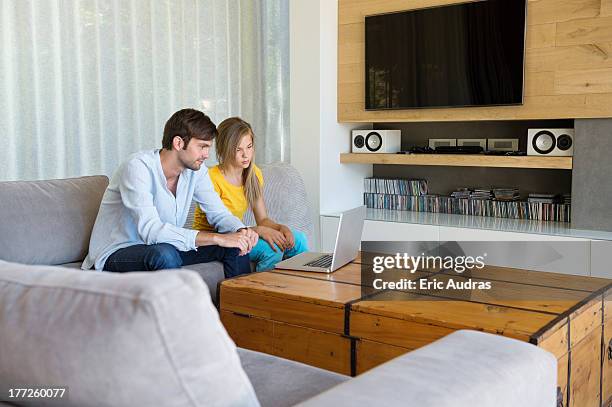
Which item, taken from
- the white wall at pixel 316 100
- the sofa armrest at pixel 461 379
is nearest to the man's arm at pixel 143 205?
the sofa armrest at pixel 461 379

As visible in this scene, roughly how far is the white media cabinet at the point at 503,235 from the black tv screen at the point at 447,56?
0.77 metres

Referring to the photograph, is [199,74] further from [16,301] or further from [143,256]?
[16,301]

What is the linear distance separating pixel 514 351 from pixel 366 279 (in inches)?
50.8

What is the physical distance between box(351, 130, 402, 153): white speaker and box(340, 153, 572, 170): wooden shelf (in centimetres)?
9

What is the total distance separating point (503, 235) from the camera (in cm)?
409

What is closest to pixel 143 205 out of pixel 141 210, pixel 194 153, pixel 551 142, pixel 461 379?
pixel 141 210

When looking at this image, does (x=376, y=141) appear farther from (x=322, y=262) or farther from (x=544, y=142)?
(x=322, y=262)

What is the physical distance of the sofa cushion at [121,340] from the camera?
0.81 meters

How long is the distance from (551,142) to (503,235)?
645 mm

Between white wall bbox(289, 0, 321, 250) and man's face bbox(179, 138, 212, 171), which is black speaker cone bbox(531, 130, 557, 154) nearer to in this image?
white wall bbox(289, 0, 321, 250)

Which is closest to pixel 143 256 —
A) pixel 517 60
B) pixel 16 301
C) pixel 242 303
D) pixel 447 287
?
pixel 242 303

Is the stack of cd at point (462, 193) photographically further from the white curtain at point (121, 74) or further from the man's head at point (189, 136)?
the man's head at point (189, 136)

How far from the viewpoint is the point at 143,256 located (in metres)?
2.83

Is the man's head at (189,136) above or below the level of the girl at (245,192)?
above
